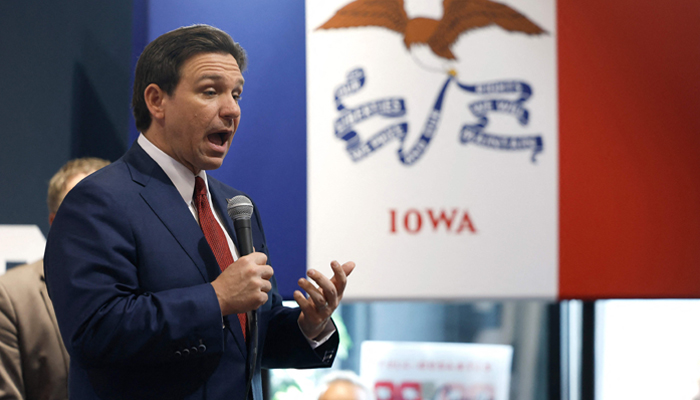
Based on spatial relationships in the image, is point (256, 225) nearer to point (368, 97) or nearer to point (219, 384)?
point (219, 384)

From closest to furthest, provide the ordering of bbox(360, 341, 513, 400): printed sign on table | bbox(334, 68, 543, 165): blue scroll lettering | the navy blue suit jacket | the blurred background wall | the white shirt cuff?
1. the navy blue suit jacket
2. the white shirt cuff
3. the blurred background wall
4. bbox(334, 68, 543, 165): blue scroll lettering
5. bbox(360, 341, 513, 400): printed sign on table

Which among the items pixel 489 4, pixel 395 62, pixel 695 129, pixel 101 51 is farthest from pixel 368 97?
pixel 695 129

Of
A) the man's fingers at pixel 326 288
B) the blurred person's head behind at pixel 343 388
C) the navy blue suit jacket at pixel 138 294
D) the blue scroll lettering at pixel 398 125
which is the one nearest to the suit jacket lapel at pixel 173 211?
the navy blue suit jacket at pixel 138 294

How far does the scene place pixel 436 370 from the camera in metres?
2.79

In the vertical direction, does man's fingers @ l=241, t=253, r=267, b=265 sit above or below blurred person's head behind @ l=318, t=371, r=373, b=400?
above

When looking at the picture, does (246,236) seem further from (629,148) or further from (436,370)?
(629,148)

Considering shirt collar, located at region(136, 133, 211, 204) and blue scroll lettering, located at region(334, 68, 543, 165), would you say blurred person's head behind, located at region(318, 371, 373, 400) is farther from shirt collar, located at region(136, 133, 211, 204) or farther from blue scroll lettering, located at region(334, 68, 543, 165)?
shirt collar, located at region(136, 133, 211, 204)

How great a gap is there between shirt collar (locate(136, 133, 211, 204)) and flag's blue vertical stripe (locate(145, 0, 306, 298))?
4.06 ft

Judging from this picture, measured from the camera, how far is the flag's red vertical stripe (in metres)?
2.65

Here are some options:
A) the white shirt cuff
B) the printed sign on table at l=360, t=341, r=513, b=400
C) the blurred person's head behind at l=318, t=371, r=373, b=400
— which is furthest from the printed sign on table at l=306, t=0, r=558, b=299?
the white shirt cuff

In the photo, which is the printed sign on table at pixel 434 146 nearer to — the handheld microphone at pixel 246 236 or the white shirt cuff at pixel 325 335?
the white shirt cuff at pixel 325 335

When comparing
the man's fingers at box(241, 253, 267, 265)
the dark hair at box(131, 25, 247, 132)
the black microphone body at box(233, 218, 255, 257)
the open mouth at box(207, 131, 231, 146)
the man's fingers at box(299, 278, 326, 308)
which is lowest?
the man's fingers at box(299, 278, 326, 308)

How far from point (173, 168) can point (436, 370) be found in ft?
6.08

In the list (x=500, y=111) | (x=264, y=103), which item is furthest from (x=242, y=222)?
(x=500, y=111)
